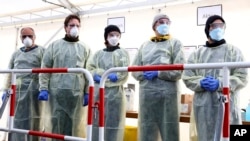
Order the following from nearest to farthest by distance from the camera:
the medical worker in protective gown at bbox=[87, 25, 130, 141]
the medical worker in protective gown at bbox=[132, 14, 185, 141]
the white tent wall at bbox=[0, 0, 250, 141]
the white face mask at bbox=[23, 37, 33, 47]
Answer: the medical worker in protective gown at bbox=[132, 14, 185, 141], the medical worker in protective gown at bbox=[87, 25, 130, 141], the white face mask at bbox=[23, 37, 33, 47], the white tent wall at bbox=[0, 0, 250, 141]

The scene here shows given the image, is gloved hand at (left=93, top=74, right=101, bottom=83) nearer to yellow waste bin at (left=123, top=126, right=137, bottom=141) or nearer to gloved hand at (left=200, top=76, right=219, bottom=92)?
yellow waste bin at (left=123, top=126, right=137, bottom=141)

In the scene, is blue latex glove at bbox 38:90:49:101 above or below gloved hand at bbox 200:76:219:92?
below

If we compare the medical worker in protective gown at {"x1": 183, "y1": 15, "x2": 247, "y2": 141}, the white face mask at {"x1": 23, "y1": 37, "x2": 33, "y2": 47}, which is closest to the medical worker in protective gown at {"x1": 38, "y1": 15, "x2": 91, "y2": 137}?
the white face mask at {"x1": 23, "y1": 37, "x2": 33, "y2": 47}

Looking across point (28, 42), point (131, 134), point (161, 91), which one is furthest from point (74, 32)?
point (131, 134)

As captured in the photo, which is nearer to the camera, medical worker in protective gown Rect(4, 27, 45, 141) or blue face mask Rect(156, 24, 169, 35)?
blue face mask Rect(156, 24, 169, 35)

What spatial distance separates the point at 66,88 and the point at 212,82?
4.53ft

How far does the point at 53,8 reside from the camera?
5547mm

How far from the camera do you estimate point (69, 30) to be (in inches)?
126

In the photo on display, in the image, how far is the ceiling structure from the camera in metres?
4.88

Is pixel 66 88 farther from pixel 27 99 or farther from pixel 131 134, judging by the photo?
pixel 131 134

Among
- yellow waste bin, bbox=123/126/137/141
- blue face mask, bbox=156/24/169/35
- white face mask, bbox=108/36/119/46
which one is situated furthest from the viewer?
yellow waste bin, bbox=123/126/137/141

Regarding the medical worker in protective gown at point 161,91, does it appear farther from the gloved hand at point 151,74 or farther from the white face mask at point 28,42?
the white face mask at point 28,42

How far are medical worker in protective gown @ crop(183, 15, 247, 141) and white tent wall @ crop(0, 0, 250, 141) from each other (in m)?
1.57

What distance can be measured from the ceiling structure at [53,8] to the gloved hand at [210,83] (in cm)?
227
